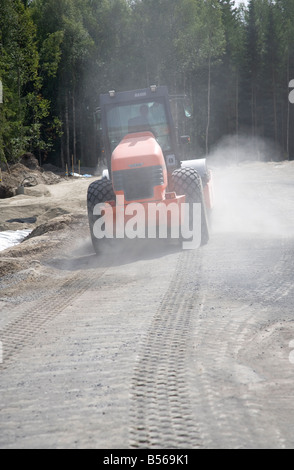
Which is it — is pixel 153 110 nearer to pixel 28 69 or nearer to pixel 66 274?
pixel 66 274

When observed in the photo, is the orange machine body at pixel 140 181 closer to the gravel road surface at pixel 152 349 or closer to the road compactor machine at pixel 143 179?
the road compactor machine at pixel 143 179

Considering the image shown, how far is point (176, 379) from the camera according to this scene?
4.34 m

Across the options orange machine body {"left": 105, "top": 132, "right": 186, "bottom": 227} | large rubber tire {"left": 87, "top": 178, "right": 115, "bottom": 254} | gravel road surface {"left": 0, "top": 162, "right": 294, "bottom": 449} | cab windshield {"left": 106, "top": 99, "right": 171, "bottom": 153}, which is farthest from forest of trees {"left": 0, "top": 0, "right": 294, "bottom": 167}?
gravel road surface {"left": 0, "top": 162, "right": 294, "bottom": 449}

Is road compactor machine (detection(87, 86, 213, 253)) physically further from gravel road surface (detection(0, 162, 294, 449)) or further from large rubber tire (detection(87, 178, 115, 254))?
gravel road surface (detection(0, 162, 294, 449))

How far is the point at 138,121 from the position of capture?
10.7m

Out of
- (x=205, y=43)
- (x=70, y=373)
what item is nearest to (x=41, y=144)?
(x=205, y=43)

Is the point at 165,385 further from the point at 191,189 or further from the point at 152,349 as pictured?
the point at 191,189

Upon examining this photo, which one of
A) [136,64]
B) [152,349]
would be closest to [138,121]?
[152,349]

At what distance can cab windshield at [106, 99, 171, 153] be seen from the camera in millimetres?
10664

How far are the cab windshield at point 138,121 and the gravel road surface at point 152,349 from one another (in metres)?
2.29

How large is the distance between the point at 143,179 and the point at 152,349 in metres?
4.96

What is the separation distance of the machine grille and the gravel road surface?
107 centimetres

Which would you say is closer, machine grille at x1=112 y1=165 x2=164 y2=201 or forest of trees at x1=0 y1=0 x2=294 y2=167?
machine grille at x1=112 y1=165 x2=164 y2=201

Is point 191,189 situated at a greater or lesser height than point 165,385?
greater
